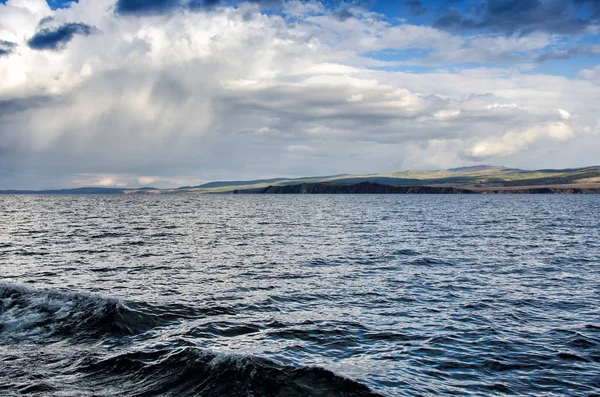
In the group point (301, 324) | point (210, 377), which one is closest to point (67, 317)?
point (210, 377)

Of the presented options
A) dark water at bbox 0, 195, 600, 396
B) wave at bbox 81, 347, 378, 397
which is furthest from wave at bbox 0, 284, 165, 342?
wave at bbox 81, 347, 378, 397

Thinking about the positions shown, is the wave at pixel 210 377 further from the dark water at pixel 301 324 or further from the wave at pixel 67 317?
the wave at pixel 67 317

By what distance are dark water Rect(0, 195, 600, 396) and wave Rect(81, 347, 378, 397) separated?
0.06 meters

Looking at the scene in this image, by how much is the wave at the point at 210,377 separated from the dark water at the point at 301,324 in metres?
0.06

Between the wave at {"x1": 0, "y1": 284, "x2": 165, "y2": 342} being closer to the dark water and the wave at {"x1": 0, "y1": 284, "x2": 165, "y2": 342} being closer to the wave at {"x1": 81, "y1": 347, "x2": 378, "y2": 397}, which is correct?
the dark water

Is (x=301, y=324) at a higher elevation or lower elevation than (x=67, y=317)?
lower

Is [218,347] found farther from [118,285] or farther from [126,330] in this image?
[118,285]

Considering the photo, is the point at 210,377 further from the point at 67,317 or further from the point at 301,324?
the point at 67,317

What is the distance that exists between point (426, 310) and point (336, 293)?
5.87m

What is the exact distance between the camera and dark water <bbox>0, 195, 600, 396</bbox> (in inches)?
584

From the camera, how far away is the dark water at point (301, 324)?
14.8 meters

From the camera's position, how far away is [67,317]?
2212 cm

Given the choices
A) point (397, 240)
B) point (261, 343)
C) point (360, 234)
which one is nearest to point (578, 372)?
point (261, 343)

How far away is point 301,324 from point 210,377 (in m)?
7.07
